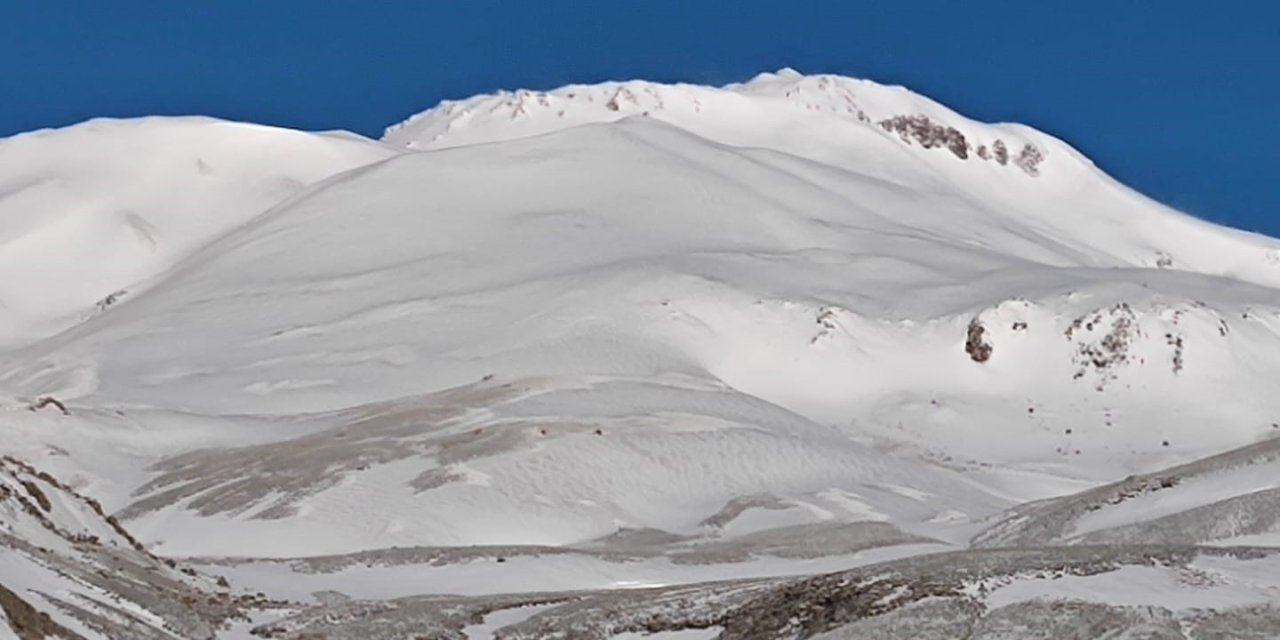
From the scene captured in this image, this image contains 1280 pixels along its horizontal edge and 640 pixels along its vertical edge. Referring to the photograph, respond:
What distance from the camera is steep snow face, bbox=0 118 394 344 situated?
6265 inches

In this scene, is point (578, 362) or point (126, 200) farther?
point (126, 200)

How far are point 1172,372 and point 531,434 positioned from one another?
47.7m

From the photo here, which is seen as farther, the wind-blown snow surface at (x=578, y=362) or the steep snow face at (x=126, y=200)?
the steep snow face at (x=126, y=200)

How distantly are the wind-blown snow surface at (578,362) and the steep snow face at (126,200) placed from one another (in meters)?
0.44

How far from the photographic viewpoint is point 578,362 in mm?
108875

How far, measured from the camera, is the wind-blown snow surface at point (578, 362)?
2635 inches

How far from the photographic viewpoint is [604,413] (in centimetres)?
8812

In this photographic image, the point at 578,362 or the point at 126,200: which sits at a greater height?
the point at 126,200

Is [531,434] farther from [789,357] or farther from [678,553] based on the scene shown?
[789,357]

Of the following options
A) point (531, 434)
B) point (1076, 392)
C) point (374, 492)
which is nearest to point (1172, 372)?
point (1076, 392)

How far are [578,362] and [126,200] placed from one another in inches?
3271

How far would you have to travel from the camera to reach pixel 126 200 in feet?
590

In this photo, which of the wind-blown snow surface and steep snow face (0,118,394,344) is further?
steep snow face (0,118,394,344)

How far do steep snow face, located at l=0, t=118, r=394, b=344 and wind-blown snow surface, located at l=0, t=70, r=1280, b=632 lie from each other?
445mm
